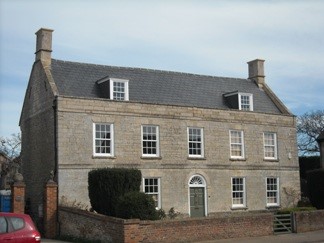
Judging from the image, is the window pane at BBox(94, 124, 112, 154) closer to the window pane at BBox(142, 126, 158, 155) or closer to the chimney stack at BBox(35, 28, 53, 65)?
the window pane at BBox(142, 126, 158, 155)

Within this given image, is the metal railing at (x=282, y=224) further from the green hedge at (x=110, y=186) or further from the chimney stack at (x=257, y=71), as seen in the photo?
the chimney stack at (x=257, y=71)

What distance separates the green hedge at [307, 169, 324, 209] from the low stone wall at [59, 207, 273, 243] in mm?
9860

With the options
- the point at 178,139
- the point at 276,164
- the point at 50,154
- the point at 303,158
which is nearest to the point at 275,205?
the point at 276,164

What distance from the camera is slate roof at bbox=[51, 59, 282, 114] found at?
96.7 ft

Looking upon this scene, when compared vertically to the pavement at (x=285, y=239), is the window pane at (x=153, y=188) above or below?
above

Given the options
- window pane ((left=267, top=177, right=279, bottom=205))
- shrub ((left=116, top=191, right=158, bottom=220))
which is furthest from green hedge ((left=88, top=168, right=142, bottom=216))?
window pane ((left=267, top=177, right=279, bottom=205))

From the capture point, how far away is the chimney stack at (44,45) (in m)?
29.4

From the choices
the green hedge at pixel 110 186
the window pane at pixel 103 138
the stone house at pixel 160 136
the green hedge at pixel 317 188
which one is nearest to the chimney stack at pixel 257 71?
the stone house at pixel 160 136

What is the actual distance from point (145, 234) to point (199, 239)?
2.86 m

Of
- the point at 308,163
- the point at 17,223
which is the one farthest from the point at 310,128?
the point at 17,223

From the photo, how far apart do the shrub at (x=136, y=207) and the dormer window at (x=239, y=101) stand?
1486cm

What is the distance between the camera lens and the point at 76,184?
2664 centimetres

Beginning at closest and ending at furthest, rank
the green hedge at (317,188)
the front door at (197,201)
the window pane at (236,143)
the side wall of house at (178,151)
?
the side wall of house at (178,151) < the front door at (197,201) < the green hedge at (317,188) < the window pane at (236,143)

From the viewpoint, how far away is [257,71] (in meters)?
37.9
